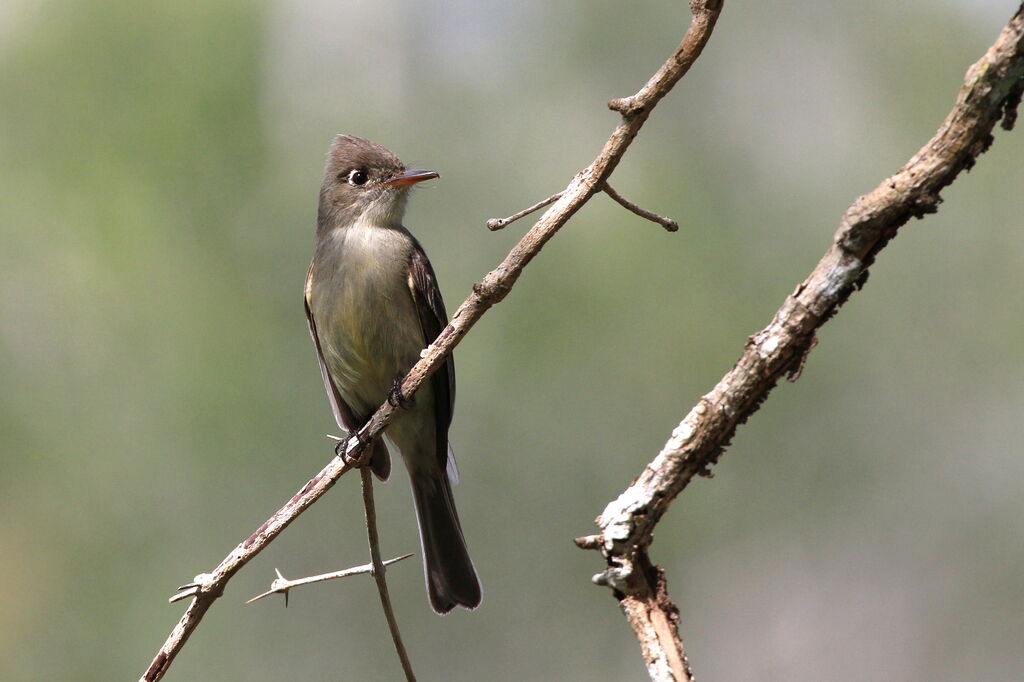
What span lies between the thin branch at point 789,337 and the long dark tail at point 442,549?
112 inches

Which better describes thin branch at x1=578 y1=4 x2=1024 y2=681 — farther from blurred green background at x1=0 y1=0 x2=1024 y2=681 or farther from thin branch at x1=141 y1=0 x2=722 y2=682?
blurred green background at x1=0 y1=0 x2=1024 y2=681

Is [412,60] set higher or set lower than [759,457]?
higher

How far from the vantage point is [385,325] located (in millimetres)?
4676

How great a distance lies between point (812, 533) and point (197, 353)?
17.0ft

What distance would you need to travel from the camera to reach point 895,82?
1079 centimetres

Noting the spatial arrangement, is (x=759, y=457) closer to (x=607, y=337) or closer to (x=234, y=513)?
(x=607, y=337)

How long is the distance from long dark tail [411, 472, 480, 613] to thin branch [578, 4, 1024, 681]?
9.34 ft

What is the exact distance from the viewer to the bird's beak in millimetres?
4711

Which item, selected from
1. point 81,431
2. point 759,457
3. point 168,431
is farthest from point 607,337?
point 81,431

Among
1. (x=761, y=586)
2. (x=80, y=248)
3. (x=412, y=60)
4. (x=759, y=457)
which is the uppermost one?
(x=412, y=60)

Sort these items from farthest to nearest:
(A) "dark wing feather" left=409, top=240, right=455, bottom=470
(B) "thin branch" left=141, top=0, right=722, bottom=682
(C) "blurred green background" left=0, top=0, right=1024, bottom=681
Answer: (C) "blurred green background" left=0, top=0, right=1024, bottom=681, (A) "dark wing feather" left=409, top=240, right=455, bottom=470, (B) "thin branch" left=141, top=0, right=722, bottom=682

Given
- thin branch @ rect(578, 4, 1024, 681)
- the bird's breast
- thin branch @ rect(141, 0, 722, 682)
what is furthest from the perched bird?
thin branch @ rect(578, 4, 1024, 681)

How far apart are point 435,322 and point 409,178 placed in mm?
654

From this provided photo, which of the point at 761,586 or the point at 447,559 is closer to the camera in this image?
the point at 447,559
